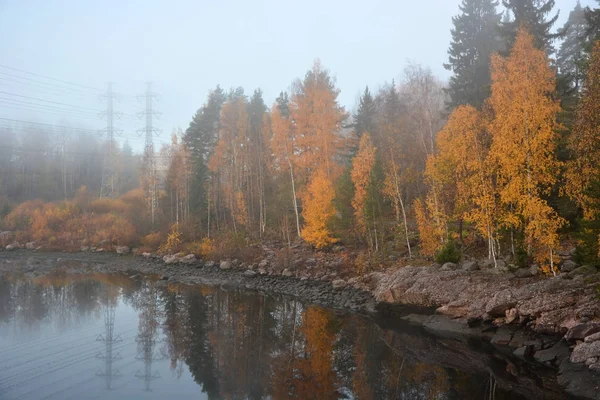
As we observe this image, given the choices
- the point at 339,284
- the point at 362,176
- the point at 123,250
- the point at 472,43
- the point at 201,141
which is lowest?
the point at 339,284

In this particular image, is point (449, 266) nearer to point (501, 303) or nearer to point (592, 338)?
point (501, 303)

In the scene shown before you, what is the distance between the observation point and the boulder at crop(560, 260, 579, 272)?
14922 millimetres

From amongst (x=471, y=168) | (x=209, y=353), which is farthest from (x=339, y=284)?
(x=209, y=353)

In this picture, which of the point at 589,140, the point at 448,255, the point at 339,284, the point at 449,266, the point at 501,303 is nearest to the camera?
the point at 589,140

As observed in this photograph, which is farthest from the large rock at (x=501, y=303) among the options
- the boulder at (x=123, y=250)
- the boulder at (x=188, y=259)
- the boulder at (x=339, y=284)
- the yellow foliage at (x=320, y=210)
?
the boulder at (x=123, y=250)

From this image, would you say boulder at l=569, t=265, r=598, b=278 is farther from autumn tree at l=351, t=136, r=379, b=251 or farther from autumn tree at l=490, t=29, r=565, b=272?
autumn tree at l=351, t=136, r=379, b=251

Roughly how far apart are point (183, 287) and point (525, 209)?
19.9 m

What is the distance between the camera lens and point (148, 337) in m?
14.6

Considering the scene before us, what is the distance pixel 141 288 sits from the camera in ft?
79.0

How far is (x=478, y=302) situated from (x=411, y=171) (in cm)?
Result: 1165

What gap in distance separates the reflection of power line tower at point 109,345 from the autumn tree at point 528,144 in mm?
15461

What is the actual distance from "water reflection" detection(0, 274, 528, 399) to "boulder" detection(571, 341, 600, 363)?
7.99 feet

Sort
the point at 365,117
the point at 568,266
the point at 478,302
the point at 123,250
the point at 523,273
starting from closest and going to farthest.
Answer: the point at 568,266
the point at 478,302
the point at 523,273
the point at 365,117
the point at 123,250

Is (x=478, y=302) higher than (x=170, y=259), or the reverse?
(x=170, y=259)
